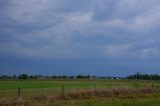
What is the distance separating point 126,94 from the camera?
Answer: 37.8 meters

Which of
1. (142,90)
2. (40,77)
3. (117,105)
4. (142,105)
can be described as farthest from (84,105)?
(40,77)

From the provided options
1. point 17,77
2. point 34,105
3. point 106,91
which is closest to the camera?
point 34,105

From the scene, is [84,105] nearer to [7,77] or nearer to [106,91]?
[106,91]

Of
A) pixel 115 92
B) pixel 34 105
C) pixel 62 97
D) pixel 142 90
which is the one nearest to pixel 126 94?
pixel 115 92

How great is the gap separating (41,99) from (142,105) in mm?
7953

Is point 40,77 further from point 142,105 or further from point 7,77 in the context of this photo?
point 142,105

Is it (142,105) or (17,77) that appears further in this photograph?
(17,77)

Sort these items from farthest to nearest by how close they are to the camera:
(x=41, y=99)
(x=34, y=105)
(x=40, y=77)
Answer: (x=40, y=77)
(x=41, y=99)
(x=34, y=105)

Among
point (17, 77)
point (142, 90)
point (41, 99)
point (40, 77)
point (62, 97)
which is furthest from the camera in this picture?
point (40, 77)

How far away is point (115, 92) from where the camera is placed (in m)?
37.4

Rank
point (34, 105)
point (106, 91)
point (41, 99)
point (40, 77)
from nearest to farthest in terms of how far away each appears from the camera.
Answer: point (34, 105)
point (41, 99)
point (106, 91)
point (40, 77)

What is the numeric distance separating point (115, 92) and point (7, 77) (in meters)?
91.9

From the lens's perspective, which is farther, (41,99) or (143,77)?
(143,77)

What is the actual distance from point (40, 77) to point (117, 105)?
108 m
